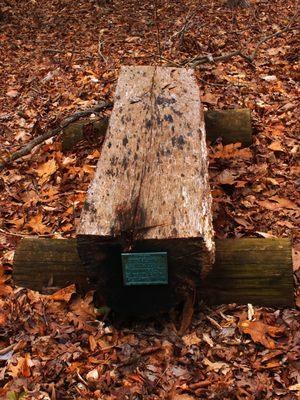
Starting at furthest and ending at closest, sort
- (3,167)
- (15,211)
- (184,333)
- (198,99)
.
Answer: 1. (3,167)
2. (15,211)
3. (198,99)
4. (184,333)

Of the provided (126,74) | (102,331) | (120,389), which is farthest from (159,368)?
(126,74)

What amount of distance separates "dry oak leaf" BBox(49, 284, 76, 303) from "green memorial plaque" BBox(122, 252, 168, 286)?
62 cm

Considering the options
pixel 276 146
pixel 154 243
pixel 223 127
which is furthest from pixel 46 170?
pixel 154 243

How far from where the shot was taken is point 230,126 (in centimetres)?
509

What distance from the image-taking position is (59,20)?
29.0 feet

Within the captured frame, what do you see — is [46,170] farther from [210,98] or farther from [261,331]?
[261,331]

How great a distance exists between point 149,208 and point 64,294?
0.94m

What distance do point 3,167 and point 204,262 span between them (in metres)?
3.22

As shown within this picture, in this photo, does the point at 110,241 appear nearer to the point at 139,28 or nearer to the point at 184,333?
the point at 184,333

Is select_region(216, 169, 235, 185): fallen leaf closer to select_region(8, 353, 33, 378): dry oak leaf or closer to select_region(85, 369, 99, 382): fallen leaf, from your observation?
select_region(85, 369, 99, 382): fallen leaf

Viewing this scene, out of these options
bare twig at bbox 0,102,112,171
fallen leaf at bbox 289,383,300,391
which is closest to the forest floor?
fallen leaf at bbox 289,383,300,391

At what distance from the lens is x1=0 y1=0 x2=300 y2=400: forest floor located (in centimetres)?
297

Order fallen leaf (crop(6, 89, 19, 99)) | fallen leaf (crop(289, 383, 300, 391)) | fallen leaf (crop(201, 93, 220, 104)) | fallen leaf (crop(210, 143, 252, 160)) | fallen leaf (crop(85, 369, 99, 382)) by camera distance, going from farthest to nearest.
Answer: fallen leaf (crop(6, 89, 19, 99))
fallen leaf (crop(201, 93, 220, 104))
fallen leaf (crop(210, 143, 252, 160))
fallen leaf (crop(85, 369, 99, 382))
fallen leaf (crop(289, 383, 300, 391))

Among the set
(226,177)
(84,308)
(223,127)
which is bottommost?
(84,308)
